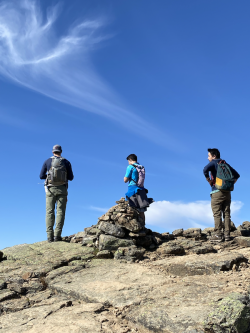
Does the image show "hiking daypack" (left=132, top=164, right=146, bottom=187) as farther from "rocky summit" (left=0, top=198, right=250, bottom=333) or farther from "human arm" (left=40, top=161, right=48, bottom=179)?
"human arm" (left=40, top=161, right=48, bottom=179)

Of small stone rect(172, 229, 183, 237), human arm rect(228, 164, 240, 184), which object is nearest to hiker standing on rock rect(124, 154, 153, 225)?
small stone rect(172, 229, 183, 237)

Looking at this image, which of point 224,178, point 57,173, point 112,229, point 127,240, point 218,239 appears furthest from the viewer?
point 57,173

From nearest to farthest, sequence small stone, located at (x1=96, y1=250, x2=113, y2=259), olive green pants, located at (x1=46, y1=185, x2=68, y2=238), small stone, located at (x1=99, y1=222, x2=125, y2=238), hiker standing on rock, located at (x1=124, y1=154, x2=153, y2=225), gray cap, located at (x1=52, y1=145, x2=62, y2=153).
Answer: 1. small stone, located at (x1=96, y1=250, x2=113, y2=259)
2. small stone, located at (x1=99, y1=222, x2=125, y2=238)
3. hiker standing on rock, located at (x1=124, y1=154, x2=153, y2=225)
4. olive green pants, located at (x1=46, y1=185, x2=68, y2=238)
5. gray cap, located at (x1=52, y1=145, x2=62, y2=153)

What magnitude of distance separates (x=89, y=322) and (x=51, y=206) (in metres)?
7.92

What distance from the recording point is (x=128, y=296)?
6.39m

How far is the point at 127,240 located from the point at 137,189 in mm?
2422

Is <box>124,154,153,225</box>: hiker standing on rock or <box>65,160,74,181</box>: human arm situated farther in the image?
<box>65,160,74,181</box>: human arm

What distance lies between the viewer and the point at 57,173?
12.8 metres

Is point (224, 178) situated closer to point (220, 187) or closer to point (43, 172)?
point (220, 187)

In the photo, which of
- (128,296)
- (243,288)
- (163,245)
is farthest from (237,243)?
(128,296)

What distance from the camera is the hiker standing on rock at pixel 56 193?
12.8 metres

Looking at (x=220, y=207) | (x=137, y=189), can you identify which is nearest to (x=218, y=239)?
(x=220, y=207)

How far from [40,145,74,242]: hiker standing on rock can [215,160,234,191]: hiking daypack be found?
657 centimetres

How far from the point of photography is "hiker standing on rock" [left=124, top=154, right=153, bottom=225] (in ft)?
41.0
